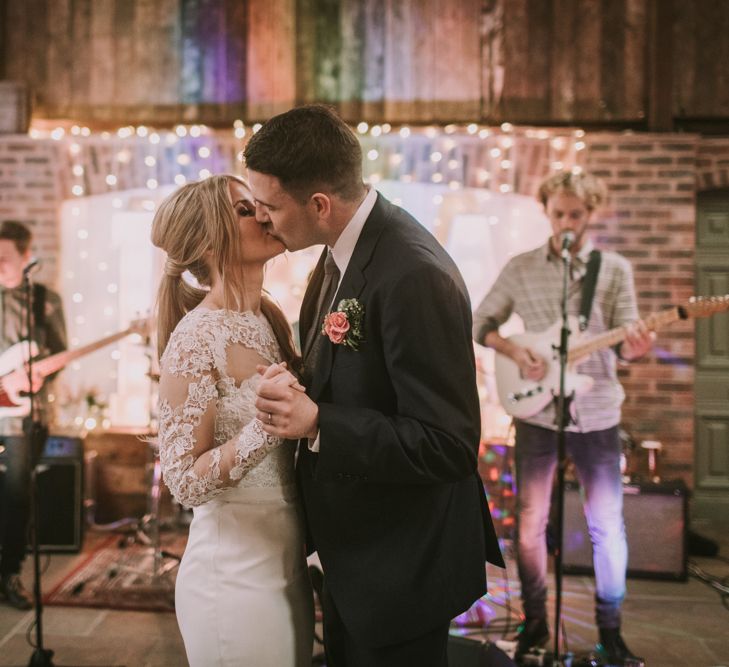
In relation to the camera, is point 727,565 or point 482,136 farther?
point 482,136

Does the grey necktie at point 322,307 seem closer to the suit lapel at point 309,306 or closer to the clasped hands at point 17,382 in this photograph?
the suit lapel at point 309,306

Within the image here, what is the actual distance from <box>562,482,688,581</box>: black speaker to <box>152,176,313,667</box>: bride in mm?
2988

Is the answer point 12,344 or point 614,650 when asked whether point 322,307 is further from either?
point 12,344

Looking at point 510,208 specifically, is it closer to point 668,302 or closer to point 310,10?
point 668,302

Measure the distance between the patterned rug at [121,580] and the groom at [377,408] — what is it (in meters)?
2.62

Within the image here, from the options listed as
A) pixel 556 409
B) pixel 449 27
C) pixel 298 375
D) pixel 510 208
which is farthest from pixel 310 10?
pixel 298 375

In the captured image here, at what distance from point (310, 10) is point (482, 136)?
1.66m

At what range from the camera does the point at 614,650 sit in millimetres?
3469

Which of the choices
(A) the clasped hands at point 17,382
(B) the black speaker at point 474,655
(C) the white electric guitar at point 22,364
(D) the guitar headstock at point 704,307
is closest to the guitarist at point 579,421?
(D) the guitar headstock at point 704,307

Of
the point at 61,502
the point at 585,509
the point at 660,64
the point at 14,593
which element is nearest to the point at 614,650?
the point at 585,509

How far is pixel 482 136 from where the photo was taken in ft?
18.2

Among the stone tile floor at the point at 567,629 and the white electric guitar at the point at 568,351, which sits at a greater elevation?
the white electric guitar at the point at 568,351

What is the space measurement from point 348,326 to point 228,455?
16.8 inches

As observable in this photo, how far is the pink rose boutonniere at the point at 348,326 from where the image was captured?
1.68 m
